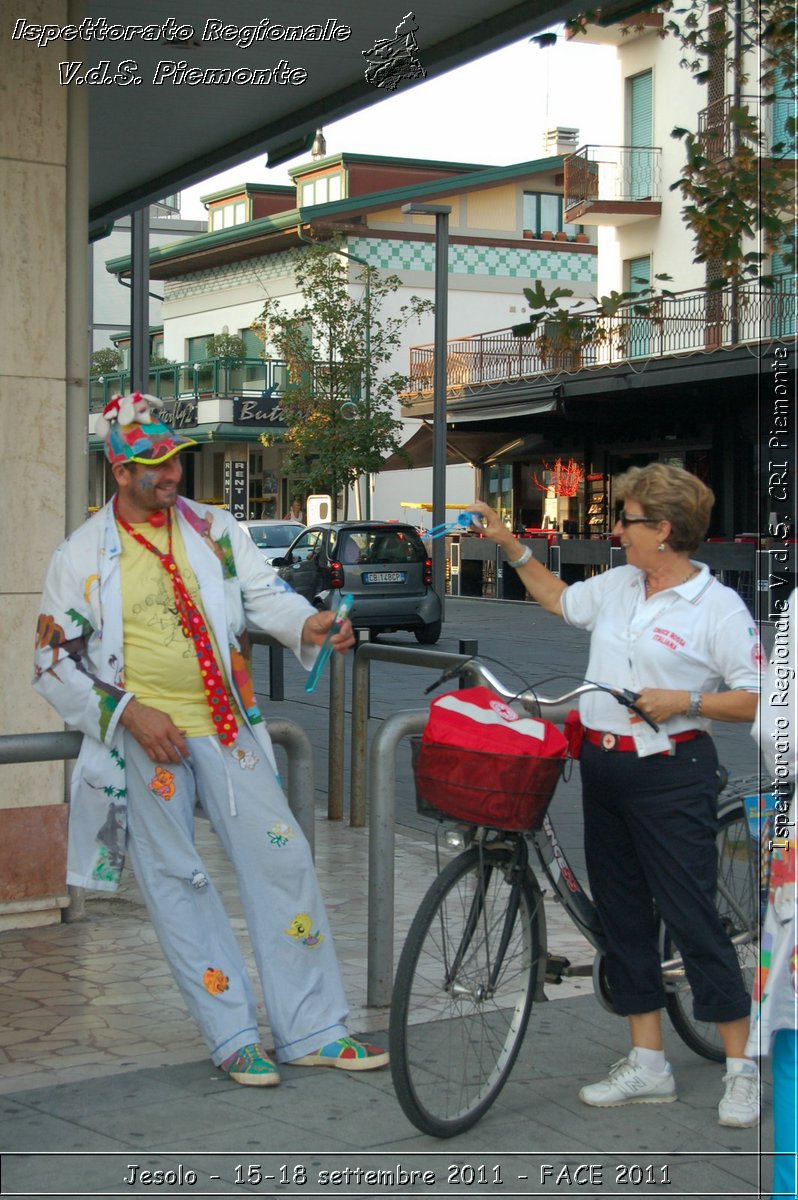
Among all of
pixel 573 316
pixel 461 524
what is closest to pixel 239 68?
pixel 573 316

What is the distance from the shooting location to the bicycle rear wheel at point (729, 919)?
4.55 meters

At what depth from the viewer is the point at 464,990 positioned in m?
4.16

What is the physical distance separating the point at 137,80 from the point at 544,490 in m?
28.9

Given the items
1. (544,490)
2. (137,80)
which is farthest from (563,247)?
(137,80)

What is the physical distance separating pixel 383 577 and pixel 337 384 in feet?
48.3

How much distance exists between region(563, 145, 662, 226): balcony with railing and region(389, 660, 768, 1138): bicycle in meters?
31.7

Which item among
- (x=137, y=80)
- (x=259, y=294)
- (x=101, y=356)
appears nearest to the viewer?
(x=137, y=80)

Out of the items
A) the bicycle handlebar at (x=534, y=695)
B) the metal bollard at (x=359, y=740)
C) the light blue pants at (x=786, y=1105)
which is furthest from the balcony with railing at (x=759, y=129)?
the metal bollard at (x=359, y=740)

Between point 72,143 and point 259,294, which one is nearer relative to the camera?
point 72,143

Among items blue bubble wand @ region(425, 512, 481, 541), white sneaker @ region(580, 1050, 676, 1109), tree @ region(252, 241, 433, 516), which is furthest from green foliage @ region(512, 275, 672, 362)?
tree @ region(252, 241, 433, 516)

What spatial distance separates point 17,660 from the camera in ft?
20.1

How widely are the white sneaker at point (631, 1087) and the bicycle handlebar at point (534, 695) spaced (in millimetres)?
975

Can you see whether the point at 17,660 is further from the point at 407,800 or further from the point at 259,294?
the point at 259,294

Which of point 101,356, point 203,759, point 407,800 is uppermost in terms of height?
point 101,356
